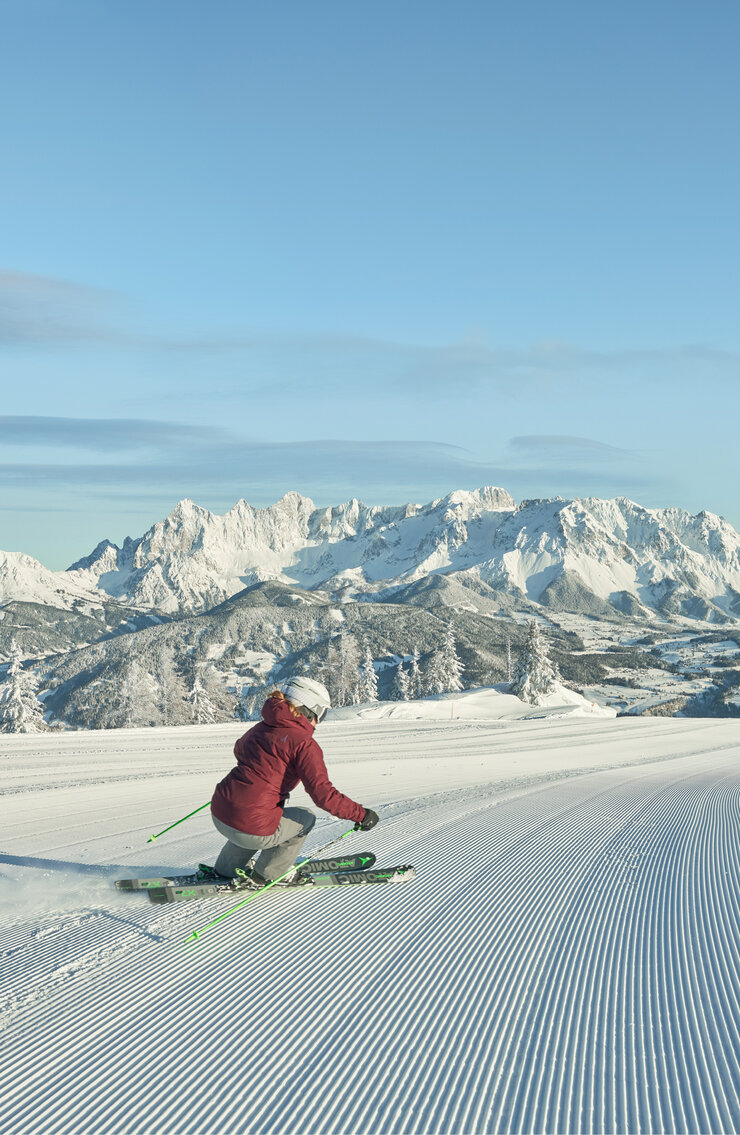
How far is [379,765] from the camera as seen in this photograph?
1600 centimetres

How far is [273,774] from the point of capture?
5.79m

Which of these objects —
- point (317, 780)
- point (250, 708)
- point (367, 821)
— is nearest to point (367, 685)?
point (250, 708)

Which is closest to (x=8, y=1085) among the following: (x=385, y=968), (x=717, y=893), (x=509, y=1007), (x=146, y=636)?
(x=385, y=968)

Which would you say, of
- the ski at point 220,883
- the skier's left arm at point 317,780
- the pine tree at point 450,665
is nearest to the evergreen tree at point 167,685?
the pine tree at point 450,665

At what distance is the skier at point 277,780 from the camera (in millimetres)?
5770

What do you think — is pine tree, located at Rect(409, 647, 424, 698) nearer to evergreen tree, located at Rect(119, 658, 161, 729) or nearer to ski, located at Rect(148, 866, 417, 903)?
evergreen tree, located at Rect(119, 658, 161, 729)

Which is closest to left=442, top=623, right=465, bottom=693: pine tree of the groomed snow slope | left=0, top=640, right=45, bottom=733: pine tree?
left=0, top=640, right=45, bottom=733: pine tree

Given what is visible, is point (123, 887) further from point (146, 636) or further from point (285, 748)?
point (146, 636)

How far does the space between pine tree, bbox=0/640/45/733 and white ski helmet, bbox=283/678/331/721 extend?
152 feet

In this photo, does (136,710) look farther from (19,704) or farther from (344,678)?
(19,704)

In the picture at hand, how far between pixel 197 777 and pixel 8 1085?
10.4 m

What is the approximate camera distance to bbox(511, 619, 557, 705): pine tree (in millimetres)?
52125

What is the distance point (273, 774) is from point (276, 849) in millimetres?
714

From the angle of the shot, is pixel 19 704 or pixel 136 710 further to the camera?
pixel 136 710
